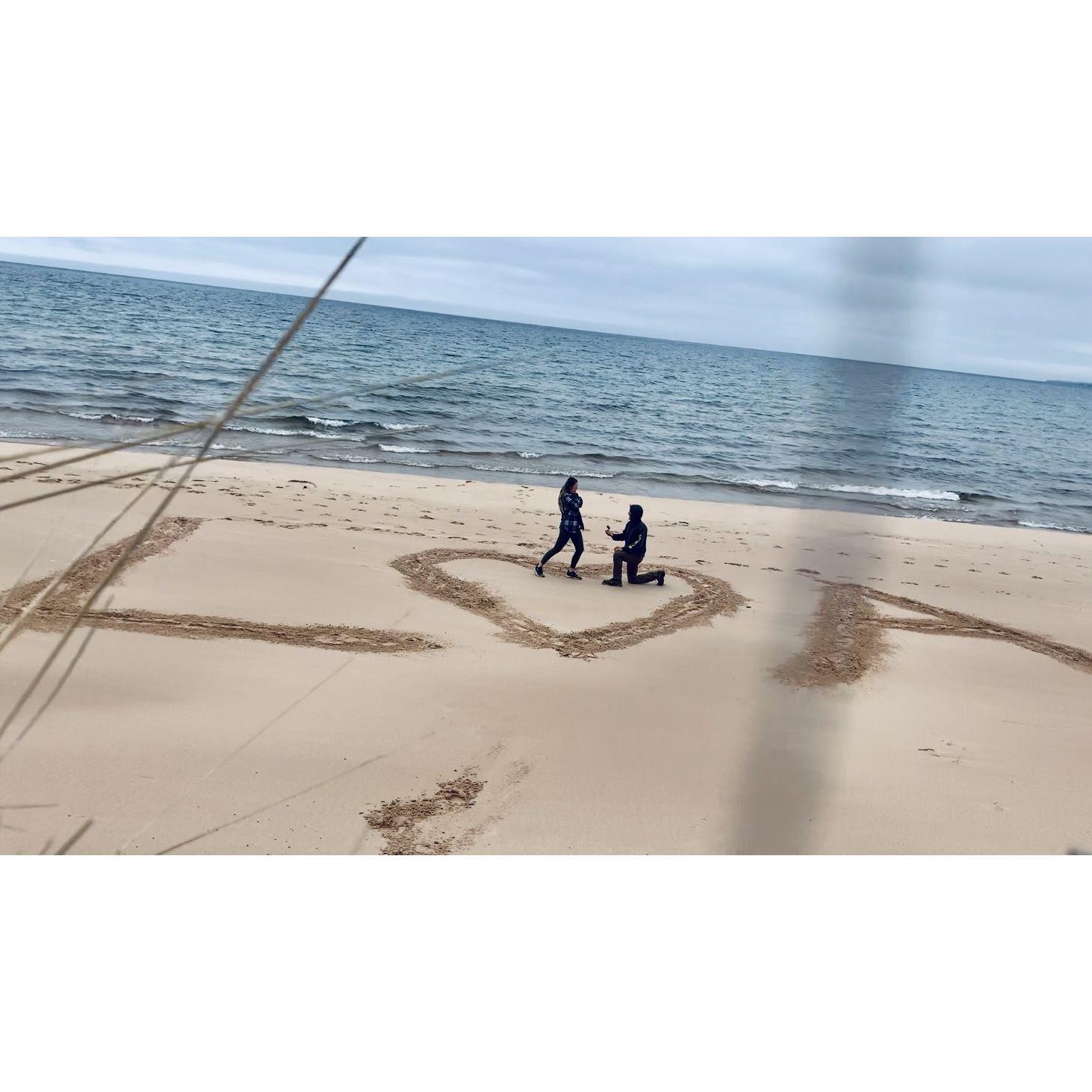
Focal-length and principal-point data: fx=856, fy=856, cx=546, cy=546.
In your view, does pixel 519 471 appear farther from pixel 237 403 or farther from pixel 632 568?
pixel 237 403

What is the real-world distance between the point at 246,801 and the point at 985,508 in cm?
1251

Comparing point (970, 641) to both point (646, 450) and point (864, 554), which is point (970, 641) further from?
point (646, 450)

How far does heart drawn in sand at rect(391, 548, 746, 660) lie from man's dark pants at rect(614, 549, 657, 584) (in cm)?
31

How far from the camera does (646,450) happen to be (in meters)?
14.5

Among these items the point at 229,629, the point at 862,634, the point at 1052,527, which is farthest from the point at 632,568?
the point at 1052,527

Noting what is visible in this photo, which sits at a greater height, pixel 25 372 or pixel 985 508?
pixel 25 372

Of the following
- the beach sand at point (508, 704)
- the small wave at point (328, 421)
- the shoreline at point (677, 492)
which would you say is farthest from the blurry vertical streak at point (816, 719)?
the small wave at point (328, 421)

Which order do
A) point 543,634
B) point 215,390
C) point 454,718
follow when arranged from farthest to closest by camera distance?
1. point 215,390
2. point 543,634
3. point 454,718

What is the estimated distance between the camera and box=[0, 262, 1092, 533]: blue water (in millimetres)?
9789

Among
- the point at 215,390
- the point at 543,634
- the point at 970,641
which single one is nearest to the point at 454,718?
the point at 543,634

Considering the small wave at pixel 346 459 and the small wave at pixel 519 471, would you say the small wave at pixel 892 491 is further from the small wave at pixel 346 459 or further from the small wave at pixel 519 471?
the small wave at pixel 346 459

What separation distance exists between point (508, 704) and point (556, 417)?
42.2 ft

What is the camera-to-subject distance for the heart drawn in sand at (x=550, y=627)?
15.7 ft

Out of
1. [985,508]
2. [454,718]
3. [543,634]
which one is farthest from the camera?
[985,508]
